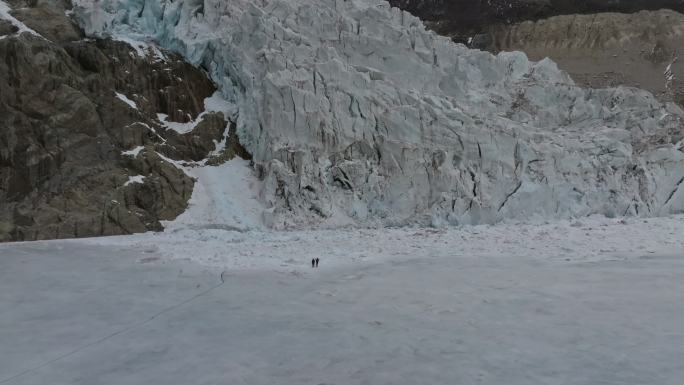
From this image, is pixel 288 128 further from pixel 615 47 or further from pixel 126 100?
pixel 615 47

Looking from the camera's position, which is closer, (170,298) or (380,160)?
(170,298)

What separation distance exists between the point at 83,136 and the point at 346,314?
14.6 meters

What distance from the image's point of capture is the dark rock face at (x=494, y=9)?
33312mm

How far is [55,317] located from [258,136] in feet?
45.2

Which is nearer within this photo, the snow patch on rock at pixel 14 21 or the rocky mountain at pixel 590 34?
the snow patch on rock at pixel 14 21

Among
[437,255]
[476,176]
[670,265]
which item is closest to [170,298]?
[437,255]

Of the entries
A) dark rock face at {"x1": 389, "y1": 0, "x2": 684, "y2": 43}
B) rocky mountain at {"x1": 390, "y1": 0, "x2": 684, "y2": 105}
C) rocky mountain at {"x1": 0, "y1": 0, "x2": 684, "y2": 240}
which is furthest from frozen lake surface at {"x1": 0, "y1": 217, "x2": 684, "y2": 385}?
dark rock face at {"x1": 389, "y1": 0, "x2": 684, "y2": 43}

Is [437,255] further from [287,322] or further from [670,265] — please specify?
[287,322]

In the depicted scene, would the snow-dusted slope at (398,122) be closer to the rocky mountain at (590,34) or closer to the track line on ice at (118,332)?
the rocky mountain at (590,34)

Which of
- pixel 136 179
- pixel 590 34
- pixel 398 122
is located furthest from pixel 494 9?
pixel 136 179

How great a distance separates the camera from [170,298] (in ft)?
25.6

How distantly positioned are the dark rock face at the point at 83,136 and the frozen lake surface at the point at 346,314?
365cm

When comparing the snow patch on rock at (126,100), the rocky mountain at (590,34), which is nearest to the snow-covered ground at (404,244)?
the snow patch on rock at (126,100)

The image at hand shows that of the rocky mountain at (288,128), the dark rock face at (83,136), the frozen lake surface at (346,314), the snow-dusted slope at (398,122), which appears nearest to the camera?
the frozen lake surface at (346,314)
